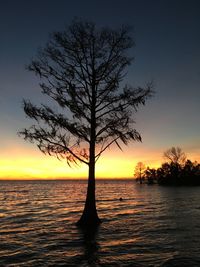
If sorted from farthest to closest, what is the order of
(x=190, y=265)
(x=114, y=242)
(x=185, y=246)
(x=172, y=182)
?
(x=172, y=182)
(x=114, y=242)
(x=185, y=246)
(x=190, y=265)

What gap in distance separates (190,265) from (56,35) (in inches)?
669

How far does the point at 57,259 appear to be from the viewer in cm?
1295

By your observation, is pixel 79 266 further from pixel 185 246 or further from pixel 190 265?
pixel 185 246

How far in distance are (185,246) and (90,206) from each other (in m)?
7.58

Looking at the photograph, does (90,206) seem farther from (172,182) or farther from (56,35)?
(172,182)

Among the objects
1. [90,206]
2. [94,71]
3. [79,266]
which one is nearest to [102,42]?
[94,71]

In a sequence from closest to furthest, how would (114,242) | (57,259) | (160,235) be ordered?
(57,259), (114,242), (160,235)

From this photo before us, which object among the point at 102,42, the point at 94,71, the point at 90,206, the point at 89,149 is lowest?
the point at 90,206

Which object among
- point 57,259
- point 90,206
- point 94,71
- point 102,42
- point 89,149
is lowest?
point 57,259

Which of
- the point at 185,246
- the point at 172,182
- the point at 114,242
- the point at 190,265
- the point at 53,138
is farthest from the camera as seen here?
the point at 172,182

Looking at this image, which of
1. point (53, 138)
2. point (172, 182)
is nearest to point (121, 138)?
point (53, 138)

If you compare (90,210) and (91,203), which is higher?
(91,203)

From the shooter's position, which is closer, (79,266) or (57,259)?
(79,266)

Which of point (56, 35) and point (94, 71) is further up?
point (56, 35)
